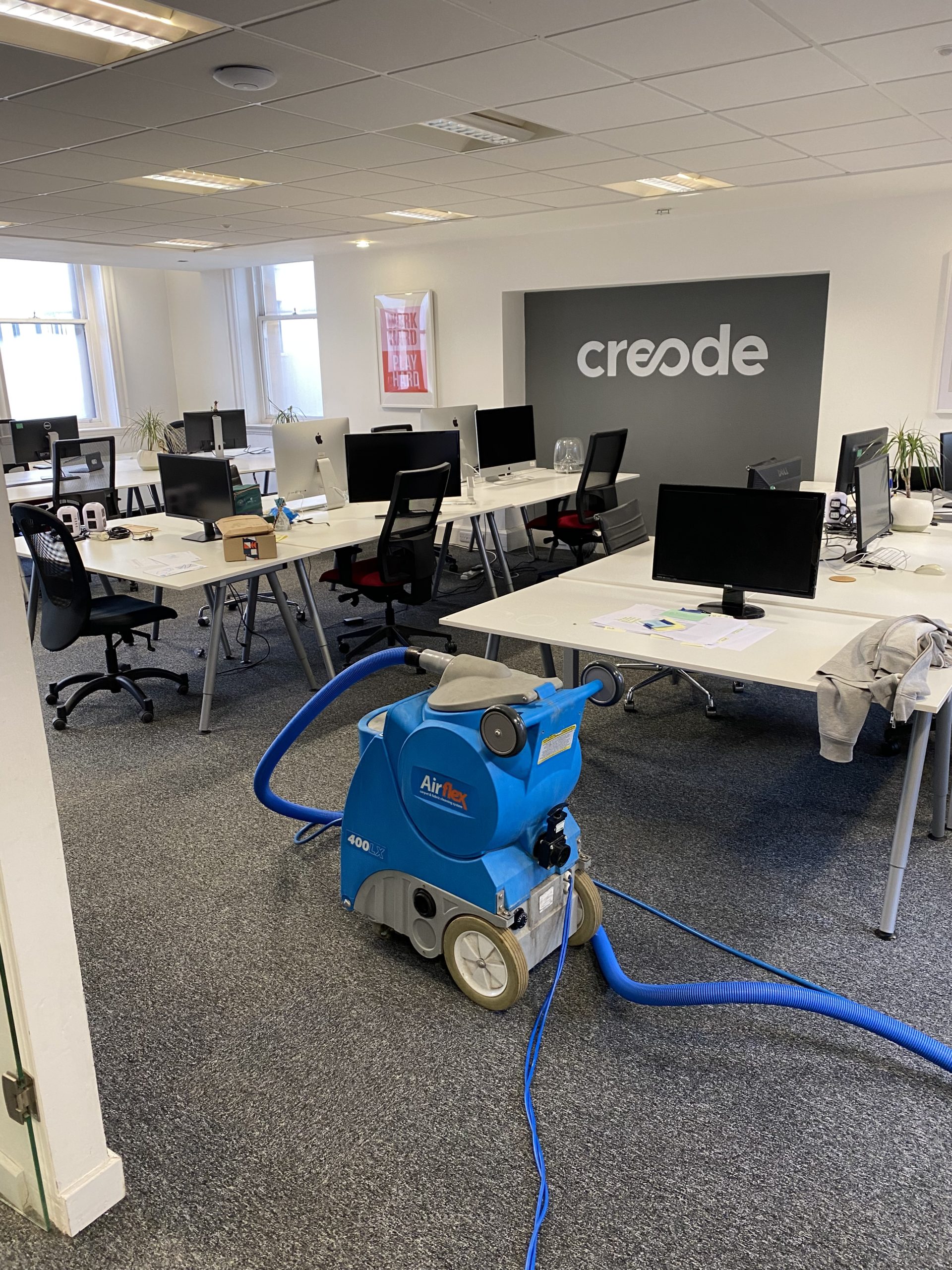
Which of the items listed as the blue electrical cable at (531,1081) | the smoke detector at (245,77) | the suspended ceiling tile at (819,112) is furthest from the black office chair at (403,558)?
the blue electrical cable at (531,1081)

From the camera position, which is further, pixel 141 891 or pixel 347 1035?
pixel 141 891

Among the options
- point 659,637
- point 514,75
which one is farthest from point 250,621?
point 514,75

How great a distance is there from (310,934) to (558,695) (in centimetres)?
110

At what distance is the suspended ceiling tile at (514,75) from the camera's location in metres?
3.26

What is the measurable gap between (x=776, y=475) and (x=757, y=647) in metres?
2.04

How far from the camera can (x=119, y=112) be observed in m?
3.88

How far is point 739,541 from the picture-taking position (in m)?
3.34

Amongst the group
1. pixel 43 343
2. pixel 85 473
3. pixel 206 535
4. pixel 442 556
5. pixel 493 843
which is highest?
pixel 43 343

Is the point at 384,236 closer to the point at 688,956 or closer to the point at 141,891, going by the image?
the point at 141,891

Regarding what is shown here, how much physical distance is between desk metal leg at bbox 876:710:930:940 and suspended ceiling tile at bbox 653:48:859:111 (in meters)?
2.36

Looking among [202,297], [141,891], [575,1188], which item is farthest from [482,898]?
[202,297]

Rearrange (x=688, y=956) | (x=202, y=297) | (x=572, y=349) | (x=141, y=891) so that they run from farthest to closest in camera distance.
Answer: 1. (x=202, y=297)
2. (x=572, y=349)
3. (x=141, y=891)
4. (x=688, y=956)

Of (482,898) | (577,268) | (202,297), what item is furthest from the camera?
(202,297)

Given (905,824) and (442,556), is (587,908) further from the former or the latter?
(442,556)
